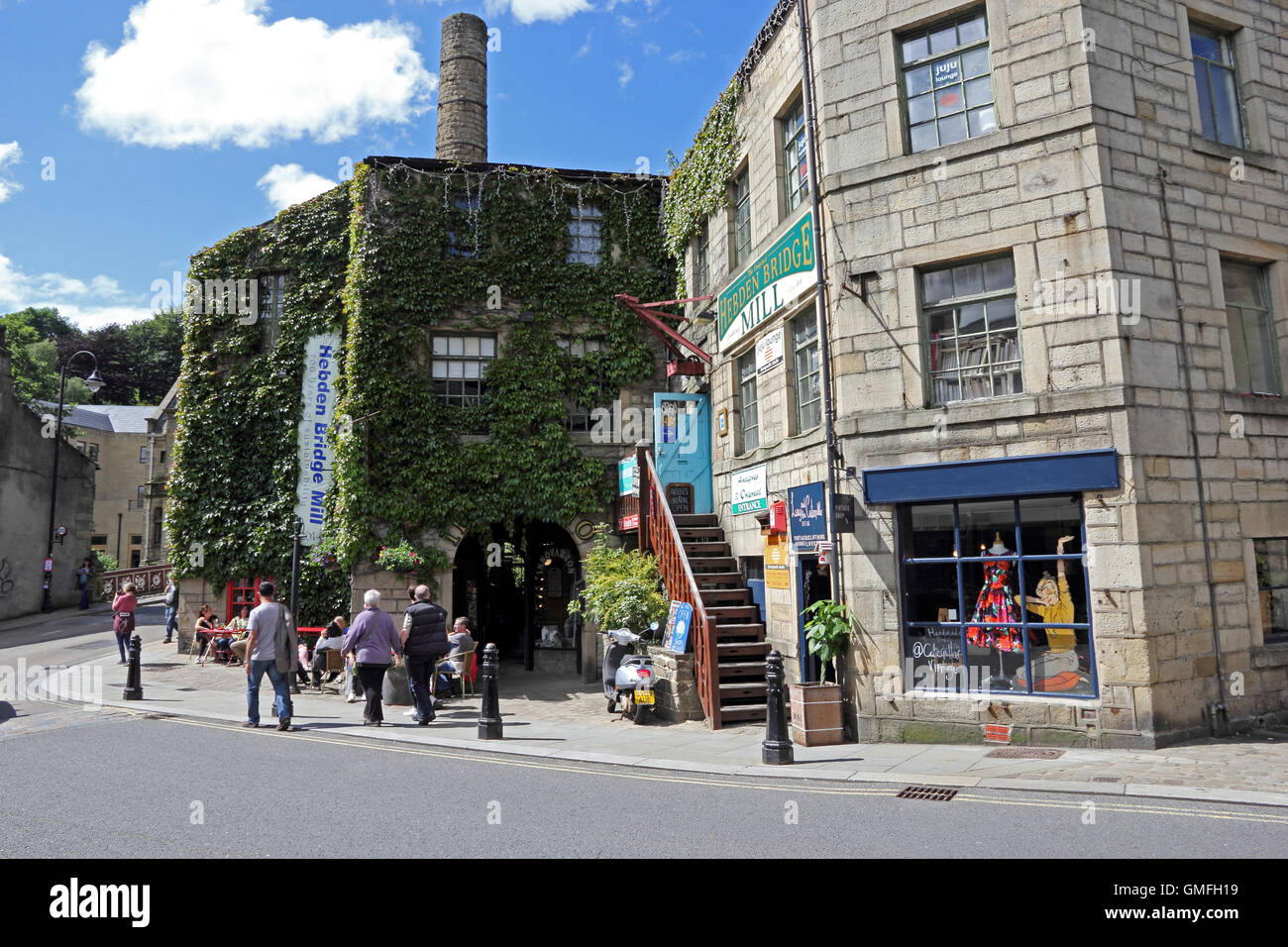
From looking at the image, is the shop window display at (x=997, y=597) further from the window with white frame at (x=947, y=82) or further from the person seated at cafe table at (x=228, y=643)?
the person seated at cafe table at (x=228, y=643)

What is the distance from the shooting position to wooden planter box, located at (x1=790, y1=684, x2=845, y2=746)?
9.16 metres

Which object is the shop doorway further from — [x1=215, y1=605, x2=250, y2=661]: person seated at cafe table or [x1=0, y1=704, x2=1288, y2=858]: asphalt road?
[x1=215, y1=605, x2=250, y2=661]: person seated at cafe table

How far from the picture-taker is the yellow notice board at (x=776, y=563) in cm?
1148

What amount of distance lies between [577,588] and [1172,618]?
36.0ft

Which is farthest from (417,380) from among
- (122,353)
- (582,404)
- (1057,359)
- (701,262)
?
(122,353)

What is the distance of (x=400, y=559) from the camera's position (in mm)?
15188

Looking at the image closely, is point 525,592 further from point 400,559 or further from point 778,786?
point 778,786

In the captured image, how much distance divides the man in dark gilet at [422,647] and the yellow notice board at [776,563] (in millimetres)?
4830

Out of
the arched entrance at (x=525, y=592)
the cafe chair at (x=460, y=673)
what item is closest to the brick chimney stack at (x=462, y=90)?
the arched entrance at (x=525, y=592)
